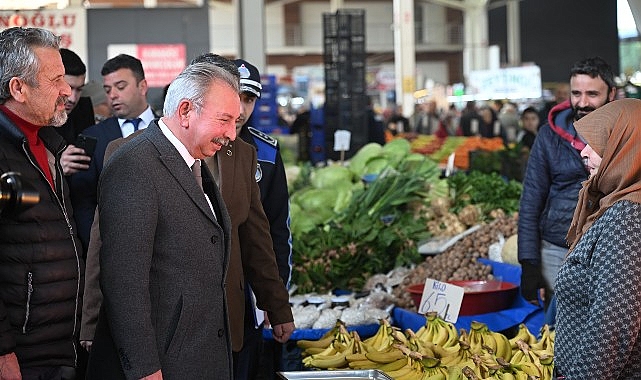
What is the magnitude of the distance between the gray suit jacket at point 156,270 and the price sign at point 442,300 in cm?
201

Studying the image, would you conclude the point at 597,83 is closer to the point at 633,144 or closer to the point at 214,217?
the point at 633,144

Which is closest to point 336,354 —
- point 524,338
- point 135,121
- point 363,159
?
point 524,338

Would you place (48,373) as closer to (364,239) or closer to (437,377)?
(437,377)

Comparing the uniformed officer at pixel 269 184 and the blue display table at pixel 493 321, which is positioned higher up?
the uniformed officer at pixel 269 184

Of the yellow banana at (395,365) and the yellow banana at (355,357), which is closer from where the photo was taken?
the yellow banana at (395,365)

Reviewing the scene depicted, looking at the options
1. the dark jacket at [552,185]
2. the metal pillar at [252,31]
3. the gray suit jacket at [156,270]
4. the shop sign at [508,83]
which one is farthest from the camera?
the shop sign at [508,83]

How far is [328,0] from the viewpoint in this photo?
41.8 m

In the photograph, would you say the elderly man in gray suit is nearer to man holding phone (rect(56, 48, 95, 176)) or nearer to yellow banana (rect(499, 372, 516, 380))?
man holding phone (rect(56, 48, 95, 176))

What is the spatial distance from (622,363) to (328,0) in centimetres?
3997

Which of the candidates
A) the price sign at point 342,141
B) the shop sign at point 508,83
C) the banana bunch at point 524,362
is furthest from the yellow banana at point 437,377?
the shop sign at point 508,83

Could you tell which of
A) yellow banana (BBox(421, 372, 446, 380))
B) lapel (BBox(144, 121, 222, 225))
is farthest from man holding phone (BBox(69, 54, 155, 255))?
yellow banana (BBox(421, 372, 446, 380))

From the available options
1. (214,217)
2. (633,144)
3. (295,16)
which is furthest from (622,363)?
(295,16)

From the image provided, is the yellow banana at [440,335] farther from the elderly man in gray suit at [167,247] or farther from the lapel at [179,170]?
the lapel at [179,170]

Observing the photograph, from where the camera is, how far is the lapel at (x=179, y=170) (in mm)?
2754
